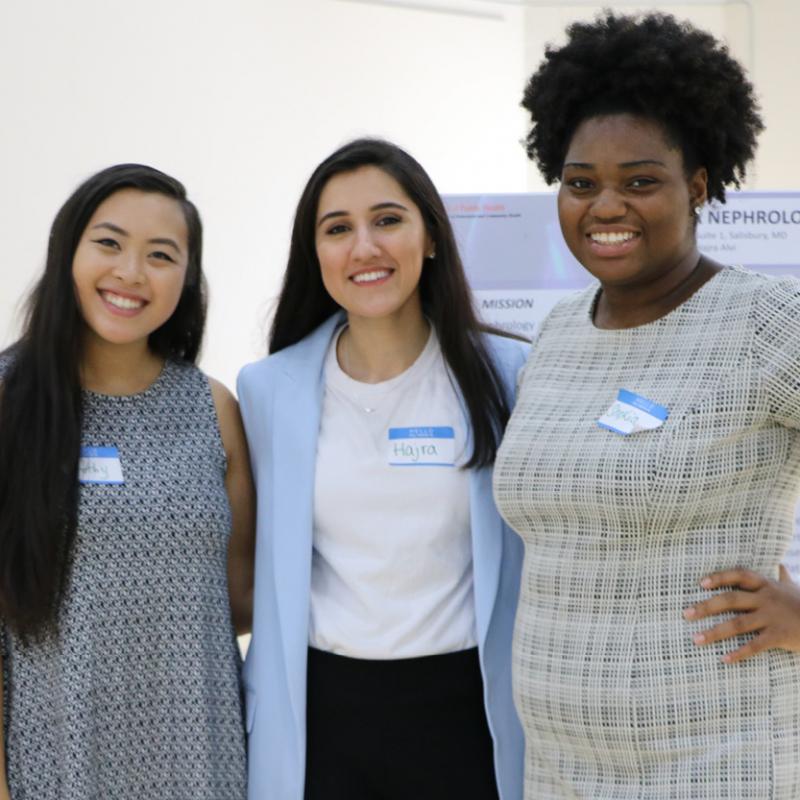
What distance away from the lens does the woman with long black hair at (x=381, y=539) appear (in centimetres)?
238

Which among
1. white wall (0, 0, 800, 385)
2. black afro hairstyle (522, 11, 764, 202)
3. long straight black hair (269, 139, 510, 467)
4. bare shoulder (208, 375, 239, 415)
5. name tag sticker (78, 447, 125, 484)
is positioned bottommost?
name tag sticker (78, 447, 125, 484)

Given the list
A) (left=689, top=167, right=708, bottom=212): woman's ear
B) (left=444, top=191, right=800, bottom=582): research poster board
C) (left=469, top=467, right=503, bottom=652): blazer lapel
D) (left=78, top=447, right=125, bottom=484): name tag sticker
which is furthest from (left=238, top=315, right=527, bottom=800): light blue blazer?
(left=444, top=191, right=800, bottom=582): research poster board

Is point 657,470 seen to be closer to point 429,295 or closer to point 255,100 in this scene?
point 429,295

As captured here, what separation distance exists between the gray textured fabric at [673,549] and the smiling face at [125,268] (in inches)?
33.4

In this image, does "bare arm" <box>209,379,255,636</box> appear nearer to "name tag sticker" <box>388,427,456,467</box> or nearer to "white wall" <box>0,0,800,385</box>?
"name tag sticker" <box>388,427,456,467</box>

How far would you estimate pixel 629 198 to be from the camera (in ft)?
6.80

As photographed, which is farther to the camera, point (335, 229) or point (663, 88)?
point (335, 229)

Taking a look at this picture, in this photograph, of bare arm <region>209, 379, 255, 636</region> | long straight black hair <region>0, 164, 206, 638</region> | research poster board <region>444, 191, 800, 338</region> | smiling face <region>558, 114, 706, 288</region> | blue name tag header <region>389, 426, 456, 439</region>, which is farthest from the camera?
research poster board <region>444, 191, 800, 338</region>

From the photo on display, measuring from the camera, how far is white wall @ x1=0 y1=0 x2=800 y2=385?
482 centimetres

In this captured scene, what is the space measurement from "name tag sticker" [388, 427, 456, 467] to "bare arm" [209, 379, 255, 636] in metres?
0.36

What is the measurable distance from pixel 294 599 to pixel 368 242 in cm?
74

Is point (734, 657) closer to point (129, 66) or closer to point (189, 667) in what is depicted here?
point (189, 667)

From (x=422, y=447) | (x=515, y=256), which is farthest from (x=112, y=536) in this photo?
(x=515, y=256)

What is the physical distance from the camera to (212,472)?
250 centimetres
